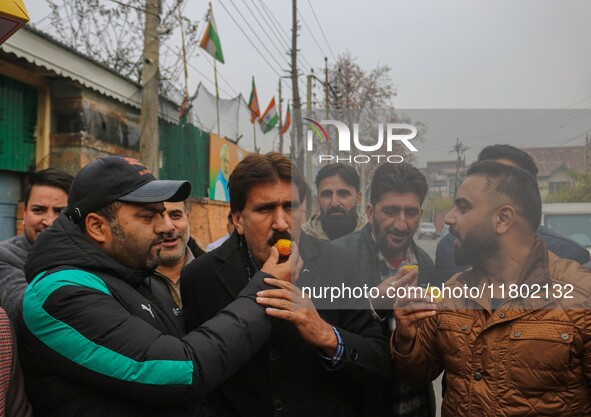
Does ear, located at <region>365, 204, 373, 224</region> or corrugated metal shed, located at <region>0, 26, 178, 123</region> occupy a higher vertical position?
corrugated metal shed, located at <region>0, 26, 178, 123</region>

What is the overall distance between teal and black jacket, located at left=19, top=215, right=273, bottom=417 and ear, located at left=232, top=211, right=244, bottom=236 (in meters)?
0.45

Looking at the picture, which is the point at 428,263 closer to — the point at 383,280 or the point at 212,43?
the point at 383,280

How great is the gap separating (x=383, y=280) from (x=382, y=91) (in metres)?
0.65

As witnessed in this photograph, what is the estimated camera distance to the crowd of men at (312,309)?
144 cm

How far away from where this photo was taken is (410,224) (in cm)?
167

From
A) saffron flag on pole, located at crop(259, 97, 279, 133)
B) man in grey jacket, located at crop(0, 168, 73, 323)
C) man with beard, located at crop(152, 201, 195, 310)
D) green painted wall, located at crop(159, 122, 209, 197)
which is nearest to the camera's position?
man in grey jacket, located at crop(0, 168, 73, 323)

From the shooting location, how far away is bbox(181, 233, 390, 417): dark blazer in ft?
5.74

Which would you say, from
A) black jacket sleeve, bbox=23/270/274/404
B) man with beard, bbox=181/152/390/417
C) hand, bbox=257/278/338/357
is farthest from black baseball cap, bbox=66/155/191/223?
hand, bbox=257/278/338/357

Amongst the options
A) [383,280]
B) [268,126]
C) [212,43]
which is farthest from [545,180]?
[268,126]

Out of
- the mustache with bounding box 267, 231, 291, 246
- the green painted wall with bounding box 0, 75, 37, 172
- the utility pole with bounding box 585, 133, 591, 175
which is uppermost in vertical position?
the green painted wall with bounding box 0, 75, 37, 172

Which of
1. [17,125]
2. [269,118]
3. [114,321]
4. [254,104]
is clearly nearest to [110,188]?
[114,321]

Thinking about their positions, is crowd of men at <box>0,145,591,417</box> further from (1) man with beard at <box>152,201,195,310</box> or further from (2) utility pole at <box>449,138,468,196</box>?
(1) man with beard at <box>152,201,195,310</box>

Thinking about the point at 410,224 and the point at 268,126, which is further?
the point at 268,126

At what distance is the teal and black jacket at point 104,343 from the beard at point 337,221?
36 cm
